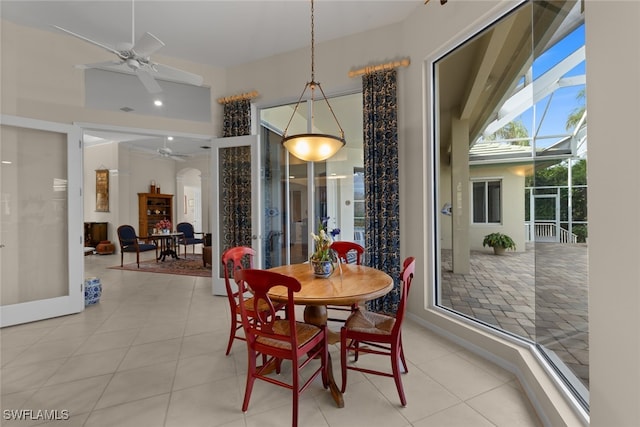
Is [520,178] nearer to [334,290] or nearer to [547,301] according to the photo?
[547,301]

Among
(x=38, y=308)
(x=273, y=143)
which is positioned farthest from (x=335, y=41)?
(x=38, y=308)

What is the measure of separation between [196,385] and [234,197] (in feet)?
9.18

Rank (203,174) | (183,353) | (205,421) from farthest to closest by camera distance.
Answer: (203,174) < (183,353) < (205,421)

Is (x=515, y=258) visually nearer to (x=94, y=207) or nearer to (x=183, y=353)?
(x=183, y=353)

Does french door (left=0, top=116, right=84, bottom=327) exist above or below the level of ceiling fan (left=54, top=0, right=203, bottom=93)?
below

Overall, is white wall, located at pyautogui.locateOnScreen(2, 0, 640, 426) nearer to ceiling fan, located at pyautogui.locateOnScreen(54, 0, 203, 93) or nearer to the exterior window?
ceiling fan, located at pyautogui.locateOnScreen(54, 0, 203, 93)

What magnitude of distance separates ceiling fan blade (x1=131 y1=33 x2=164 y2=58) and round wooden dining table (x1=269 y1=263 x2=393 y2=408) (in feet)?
7.46

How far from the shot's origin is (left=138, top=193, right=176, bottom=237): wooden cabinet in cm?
916

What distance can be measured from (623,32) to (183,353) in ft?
11.3

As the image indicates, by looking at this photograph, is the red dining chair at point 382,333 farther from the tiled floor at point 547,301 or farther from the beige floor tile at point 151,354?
the beige floor tile at point 151,354

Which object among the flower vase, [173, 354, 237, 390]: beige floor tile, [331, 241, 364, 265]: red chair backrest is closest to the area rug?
[173, 354, 237, 390]: beige floor tile

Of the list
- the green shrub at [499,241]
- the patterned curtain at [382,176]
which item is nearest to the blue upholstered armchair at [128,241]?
the patterned curtain at [382,176]

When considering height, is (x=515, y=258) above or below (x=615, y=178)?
below

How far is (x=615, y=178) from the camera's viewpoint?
117cm
